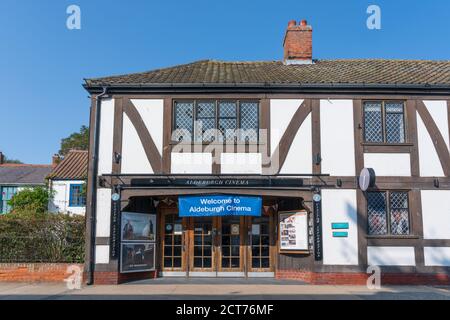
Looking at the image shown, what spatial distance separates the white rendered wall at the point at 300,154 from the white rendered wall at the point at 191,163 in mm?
2125

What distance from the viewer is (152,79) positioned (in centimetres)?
1229

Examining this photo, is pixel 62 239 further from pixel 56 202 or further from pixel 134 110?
pixel 56 202

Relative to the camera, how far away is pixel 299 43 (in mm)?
14883

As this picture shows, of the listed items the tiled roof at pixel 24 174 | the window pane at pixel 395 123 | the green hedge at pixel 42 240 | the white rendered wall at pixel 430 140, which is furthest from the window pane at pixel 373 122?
the tiled roof at pixel 24 174

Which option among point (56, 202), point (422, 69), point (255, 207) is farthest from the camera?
point (56, 202)

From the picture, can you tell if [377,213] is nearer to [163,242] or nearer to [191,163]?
[191,163]

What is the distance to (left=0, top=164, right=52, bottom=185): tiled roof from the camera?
27.7 m

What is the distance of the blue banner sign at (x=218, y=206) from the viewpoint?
11164 mm

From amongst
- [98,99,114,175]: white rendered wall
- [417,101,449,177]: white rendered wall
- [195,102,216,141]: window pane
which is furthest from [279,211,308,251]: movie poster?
[98,99,114,175]: white rendered wall

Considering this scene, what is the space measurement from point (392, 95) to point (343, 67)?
9.25 ft

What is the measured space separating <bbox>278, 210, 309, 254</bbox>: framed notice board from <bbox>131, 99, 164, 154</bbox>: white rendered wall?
4151 millimetres

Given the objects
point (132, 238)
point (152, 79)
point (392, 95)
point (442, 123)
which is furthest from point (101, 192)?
point (442, 123)

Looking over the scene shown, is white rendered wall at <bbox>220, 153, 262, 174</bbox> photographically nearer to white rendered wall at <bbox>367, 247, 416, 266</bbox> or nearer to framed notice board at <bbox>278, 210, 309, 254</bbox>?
framed notice board at <bbox>278, 210, 309, 254</bbox>

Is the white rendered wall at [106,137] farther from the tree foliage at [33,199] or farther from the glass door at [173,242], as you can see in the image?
the tree foliage at [33,199]
